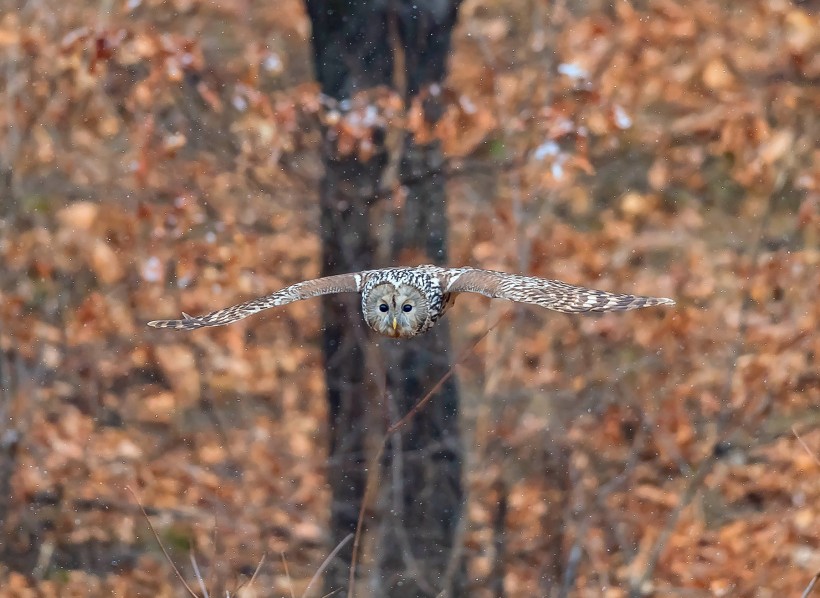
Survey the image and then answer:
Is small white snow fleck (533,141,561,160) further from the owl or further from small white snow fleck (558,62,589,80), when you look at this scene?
the owl

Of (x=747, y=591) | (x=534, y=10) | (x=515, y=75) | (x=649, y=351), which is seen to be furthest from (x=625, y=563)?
(x=534, y=10)

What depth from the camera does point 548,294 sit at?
14.0ft

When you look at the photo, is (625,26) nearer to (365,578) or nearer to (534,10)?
(534,10)

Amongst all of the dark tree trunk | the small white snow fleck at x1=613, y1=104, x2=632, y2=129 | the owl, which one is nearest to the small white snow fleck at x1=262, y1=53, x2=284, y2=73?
the dark tree trunk

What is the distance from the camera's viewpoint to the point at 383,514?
8172 mm

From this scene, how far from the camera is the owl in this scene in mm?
4457

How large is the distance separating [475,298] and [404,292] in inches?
170

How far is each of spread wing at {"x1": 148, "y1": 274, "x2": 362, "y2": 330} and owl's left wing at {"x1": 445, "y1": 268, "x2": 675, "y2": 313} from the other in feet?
1.98

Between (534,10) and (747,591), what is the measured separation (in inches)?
204

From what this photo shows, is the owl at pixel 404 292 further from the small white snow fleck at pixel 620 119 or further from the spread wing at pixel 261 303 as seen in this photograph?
the small white snow fleck at pixel 620 119

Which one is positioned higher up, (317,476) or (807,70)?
(807,70)

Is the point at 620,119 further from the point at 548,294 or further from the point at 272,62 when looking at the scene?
the point at 548,294

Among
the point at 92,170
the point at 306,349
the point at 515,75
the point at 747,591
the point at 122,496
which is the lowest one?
the point at 747,591

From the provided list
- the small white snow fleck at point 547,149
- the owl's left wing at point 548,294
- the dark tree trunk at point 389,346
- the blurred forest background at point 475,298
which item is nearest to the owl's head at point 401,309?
the owl's left wing at point 548,294
